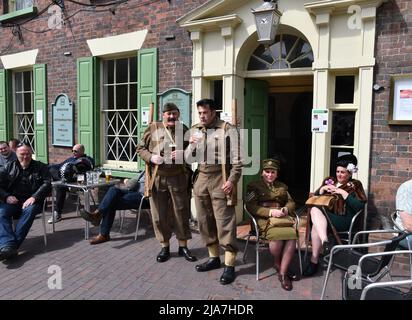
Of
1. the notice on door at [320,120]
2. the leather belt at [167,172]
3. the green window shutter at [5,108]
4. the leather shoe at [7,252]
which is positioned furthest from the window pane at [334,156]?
the green window shutter at [5,108]

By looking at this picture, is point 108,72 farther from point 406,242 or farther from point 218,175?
point 406,242

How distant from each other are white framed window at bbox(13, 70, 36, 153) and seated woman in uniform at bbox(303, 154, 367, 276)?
703cm

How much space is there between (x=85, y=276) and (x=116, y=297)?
664 millimetres

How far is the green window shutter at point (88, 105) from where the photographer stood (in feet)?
22.9

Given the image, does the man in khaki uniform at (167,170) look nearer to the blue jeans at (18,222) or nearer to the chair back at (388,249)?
the blue jeans at (18,222)

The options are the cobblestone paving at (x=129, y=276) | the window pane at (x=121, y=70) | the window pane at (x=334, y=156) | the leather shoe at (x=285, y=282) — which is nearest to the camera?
the cobblestone paving at (x=129, y=276)

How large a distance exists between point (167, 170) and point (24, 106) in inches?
240

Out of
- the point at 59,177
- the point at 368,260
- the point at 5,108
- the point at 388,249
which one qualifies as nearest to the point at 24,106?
the point at 5,108

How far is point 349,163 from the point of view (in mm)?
4246

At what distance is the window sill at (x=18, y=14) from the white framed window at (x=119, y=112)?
2250 mm

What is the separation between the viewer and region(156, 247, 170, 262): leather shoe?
440 cm
